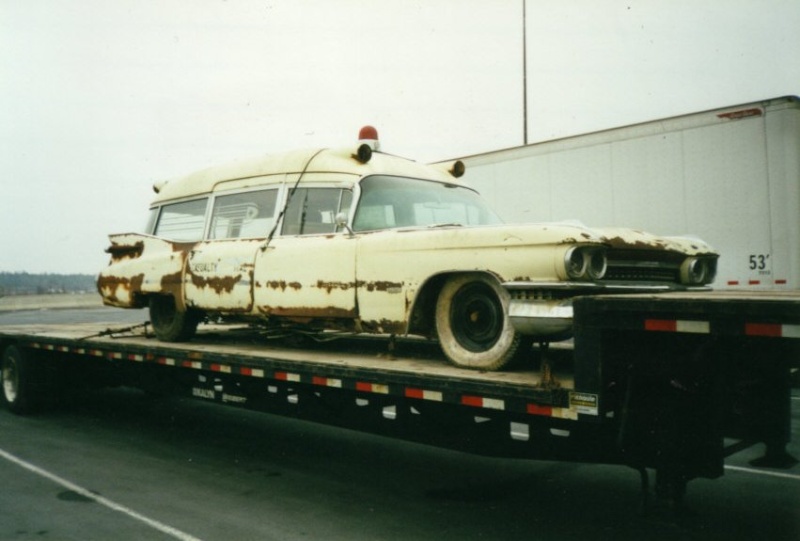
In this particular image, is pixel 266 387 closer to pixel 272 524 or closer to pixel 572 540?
pixel 272 524

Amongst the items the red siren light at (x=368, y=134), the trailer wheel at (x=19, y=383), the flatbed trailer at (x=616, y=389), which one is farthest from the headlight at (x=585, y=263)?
the trailer wheel at (x=19, y=383)

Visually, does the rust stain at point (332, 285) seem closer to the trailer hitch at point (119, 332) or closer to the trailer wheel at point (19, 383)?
the trailer hitch at point (119, 332)

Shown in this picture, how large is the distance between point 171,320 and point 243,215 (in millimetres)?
1452

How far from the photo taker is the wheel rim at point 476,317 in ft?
15.1

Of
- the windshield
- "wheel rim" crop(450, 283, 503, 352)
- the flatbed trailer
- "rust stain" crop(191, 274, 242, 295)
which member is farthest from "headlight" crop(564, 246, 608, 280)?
"rust stain" crop(191, 274, 242, 295)

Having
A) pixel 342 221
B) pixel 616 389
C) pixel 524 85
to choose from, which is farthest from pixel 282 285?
pixel 524 85

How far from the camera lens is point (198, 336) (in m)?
7.73

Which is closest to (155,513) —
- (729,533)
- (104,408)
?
(729,533)

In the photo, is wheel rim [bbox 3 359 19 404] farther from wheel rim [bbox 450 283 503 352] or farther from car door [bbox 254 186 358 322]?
wheel rim [bbox 450 283 503 352]

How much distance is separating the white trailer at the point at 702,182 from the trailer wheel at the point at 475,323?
5517mm

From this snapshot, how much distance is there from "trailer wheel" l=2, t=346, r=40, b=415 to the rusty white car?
1.77 metres

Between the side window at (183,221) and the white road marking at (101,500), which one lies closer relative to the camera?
the white road marking at (101,500)

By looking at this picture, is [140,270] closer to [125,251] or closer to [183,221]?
Result: [125,251]

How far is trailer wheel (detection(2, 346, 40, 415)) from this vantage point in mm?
8633
